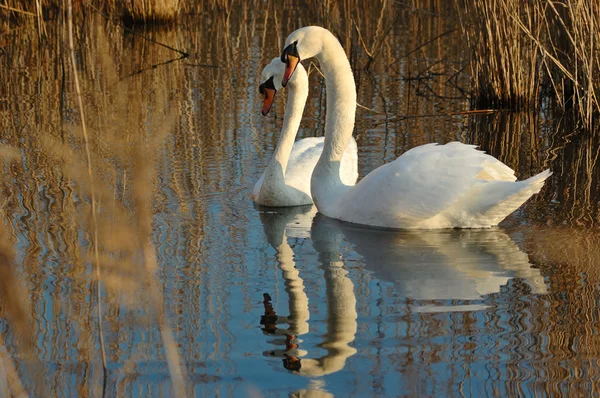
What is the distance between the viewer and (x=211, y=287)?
5328mm

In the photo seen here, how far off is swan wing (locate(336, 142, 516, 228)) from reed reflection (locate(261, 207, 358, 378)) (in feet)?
1.14

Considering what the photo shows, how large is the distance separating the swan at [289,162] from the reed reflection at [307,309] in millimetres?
333

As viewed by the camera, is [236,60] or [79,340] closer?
[79,340]

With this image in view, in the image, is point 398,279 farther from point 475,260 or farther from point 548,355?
point 548,355

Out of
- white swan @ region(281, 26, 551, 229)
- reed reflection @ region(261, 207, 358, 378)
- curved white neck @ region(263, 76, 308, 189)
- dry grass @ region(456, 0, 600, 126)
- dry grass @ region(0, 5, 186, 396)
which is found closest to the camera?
dry grass @ region(0, 5, 186, 396)

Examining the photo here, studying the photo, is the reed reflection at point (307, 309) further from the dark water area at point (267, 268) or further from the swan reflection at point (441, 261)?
the swan reflection at point (441, 261)

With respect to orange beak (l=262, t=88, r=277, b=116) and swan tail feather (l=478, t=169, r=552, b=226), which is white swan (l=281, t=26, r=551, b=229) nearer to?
swan tail feather (l=478, t=169, r=552, b=226)

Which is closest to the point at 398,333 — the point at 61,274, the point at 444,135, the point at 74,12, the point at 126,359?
the point at 126,359

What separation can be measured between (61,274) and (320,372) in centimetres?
199

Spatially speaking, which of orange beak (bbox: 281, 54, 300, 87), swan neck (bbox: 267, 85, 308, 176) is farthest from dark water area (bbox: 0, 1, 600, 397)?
orange beak (bbox: 281, 54, 300, 87)

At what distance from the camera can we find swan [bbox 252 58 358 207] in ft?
24.0

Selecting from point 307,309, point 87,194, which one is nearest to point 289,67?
point 87,194

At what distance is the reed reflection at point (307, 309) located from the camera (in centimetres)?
433

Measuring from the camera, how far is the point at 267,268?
580 centimetres
